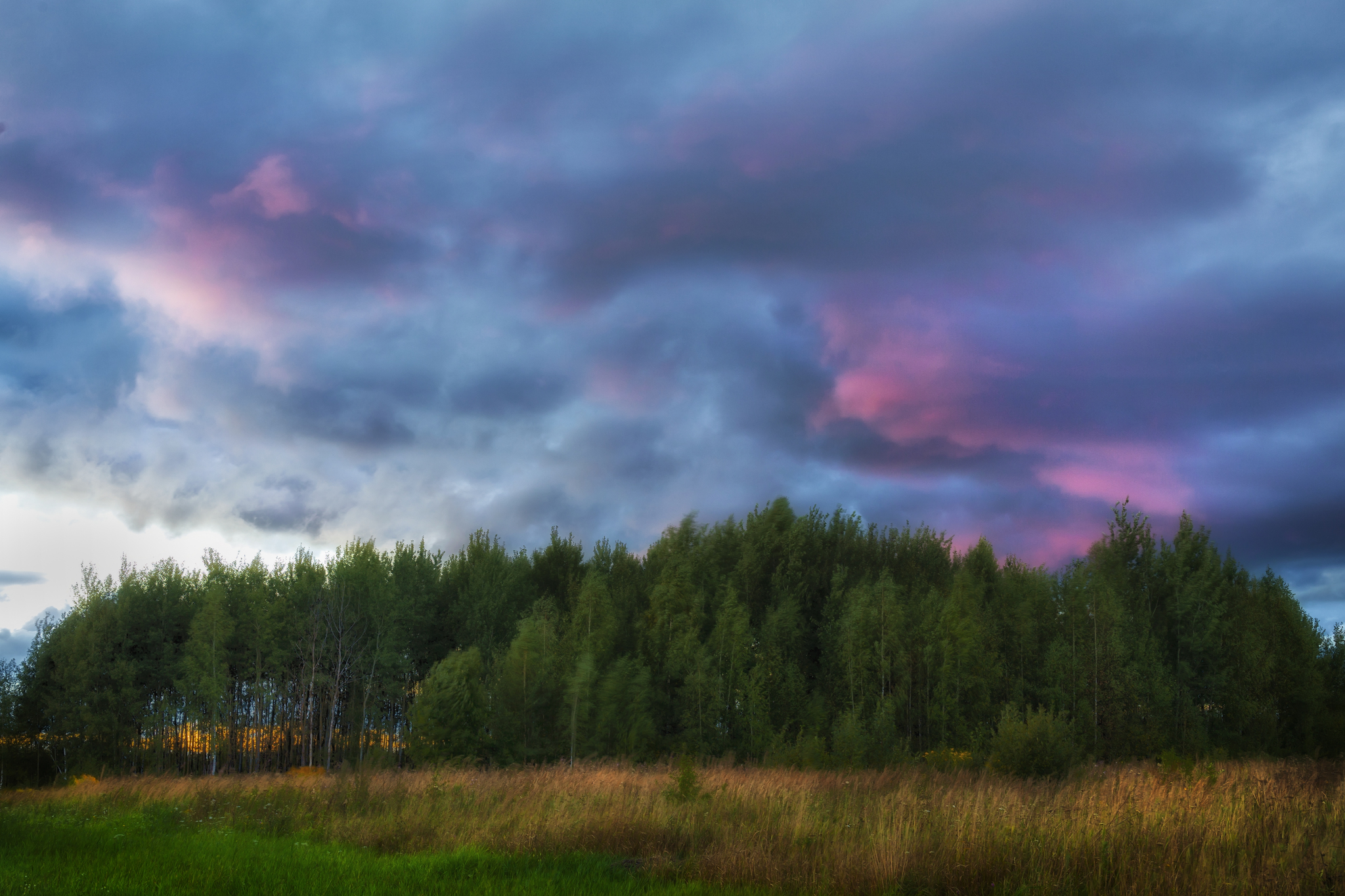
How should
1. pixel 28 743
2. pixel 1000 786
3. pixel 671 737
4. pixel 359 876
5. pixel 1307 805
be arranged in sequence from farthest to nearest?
pixel 28 743
pixel 671 737
pixel 1000 786
pixel 1307 805
pixel 359 876

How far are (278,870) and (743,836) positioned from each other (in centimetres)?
700

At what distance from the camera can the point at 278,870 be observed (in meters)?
12.3

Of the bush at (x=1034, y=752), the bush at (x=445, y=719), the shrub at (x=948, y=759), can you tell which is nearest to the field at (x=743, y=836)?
the bush at (x=1034, y=752)

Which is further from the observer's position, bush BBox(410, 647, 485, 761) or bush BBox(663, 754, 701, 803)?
bush BBox(410, 647, 485, 761)

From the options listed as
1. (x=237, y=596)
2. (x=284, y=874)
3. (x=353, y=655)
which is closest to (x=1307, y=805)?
(x=284, y=874)

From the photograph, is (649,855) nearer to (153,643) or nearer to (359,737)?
(359,737)

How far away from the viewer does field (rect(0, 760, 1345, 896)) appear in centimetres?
1082

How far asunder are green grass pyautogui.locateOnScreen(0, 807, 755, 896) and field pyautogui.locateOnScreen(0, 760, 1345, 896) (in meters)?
0.07

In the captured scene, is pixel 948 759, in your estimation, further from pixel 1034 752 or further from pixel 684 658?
pixel 684 658

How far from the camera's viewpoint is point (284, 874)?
1187 centimetres

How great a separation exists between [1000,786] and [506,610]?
37796mm

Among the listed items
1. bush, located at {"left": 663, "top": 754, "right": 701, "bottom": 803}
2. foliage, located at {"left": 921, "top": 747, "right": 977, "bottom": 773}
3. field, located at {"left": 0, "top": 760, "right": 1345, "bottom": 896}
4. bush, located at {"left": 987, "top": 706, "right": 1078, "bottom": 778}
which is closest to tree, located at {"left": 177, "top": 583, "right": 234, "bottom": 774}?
field, located at {"left": 0, "top": 760, "right": 1345, "bottom": 896}

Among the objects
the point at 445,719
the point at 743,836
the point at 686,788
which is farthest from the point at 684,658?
the point at 743,836

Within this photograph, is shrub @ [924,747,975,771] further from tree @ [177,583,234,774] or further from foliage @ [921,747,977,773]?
tree @ [177,583,234,774]
